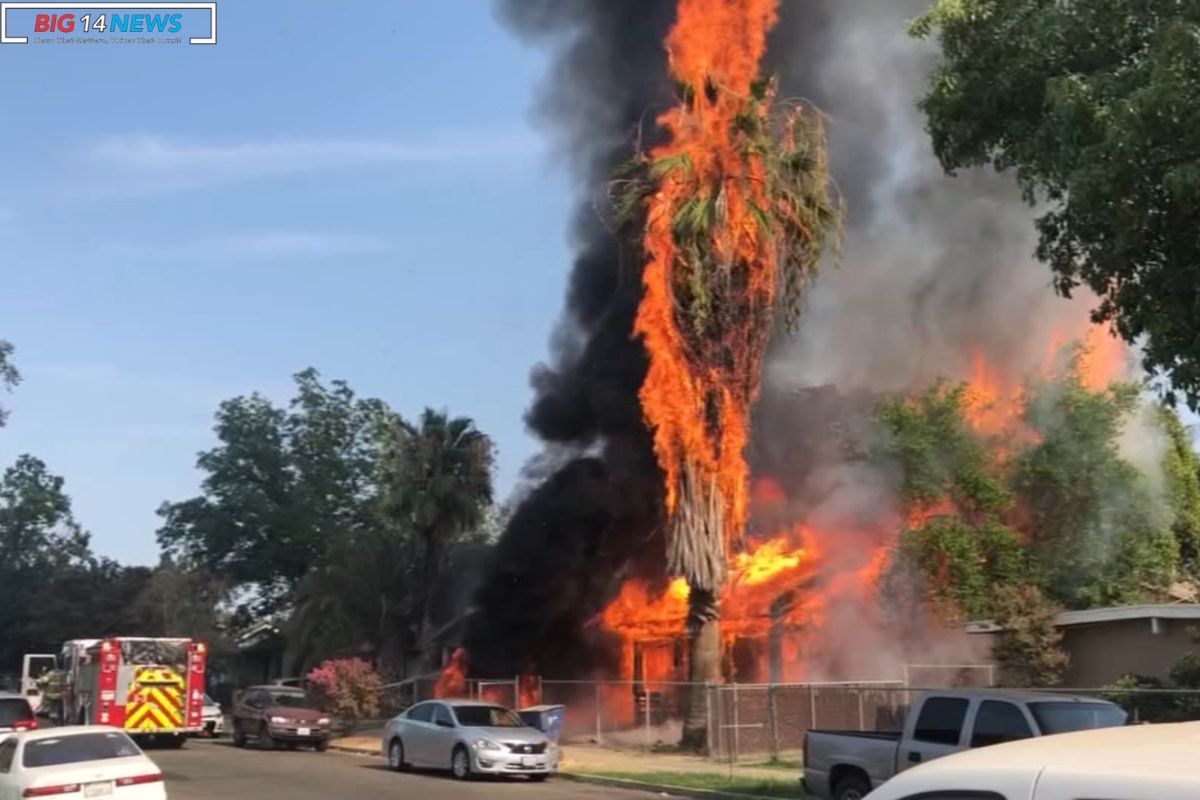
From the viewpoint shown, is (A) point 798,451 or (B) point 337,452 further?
(B) point 337,452

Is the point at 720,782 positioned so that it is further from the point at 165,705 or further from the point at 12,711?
the point at 165,705

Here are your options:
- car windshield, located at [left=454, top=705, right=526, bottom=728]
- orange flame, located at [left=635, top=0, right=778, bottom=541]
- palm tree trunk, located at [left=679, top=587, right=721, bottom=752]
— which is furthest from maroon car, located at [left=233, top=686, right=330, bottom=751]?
orange flame, located at [left=635, top=0, right=778, bottom=541]

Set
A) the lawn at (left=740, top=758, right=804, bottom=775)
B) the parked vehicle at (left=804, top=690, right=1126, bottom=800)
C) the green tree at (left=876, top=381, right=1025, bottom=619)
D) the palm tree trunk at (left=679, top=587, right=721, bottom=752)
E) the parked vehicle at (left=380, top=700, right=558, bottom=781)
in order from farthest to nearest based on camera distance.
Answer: the green tree at (left=876, top=381, right=1025, bottom=619)
the palm tree trunk at (left=679, top=587, right=721, bottom=752)
the lawn at (left=740, top=758, right=804, bottom=775)
the parked vehicle at (left=380, top=700, right=558, bottom=781)
the parked vehicle at (left=804, top=690, right=1126, bottom=800)

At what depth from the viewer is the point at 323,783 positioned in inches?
845

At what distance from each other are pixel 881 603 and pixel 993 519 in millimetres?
3864

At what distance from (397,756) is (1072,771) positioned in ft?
76.5

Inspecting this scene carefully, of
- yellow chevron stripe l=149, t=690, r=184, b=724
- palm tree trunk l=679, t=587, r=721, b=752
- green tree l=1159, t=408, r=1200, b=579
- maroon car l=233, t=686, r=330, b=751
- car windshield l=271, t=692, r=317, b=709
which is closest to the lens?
palm tree trunk l=679, t=587, r=721, b=752

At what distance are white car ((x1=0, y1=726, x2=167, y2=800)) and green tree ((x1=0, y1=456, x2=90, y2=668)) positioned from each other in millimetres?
64007

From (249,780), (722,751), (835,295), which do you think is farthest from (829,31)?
(249,780)

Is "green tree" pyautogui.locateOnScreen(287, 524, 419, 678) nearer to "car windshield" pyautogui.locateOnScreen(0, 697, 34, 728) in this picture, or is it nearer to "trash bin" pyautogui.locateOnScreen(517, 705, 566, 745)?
"trash bin" pyautogui.locateOnScreen(517, 705, 566, 745)

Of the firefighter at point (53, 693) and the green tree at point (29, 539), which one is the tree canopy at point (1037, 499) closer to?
the firefighter at point (53, 693)

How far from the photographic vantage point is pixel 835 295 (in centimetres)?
4775

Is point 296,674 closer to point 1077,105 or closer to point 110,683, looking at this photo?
point 110,683

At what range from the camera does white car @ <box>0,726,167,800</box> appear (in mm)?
13898
